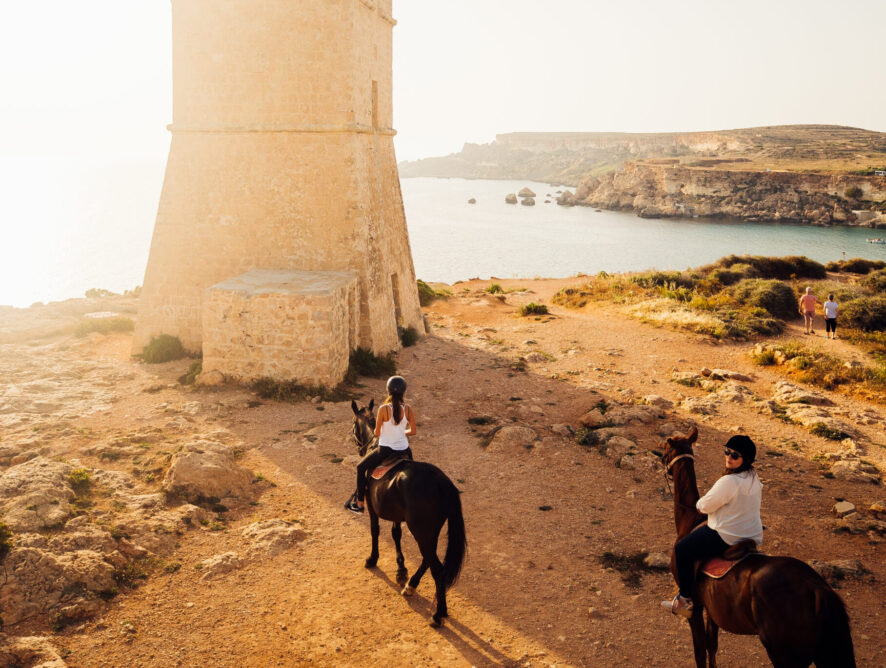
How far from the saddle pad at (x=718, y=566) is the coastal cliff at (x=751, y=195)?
3166 inches

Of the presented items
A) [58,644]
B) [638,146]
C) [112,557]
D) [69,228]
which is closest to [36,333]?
[112,557]

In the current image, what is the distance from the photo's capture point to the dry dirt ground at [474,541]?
222 inches

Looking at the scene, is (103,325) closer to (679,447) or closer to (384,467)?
(384,467)

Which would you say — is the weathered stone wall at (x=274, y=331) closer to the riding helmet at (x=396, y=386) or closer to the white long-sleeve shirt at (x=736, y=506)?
the riding helmet at (x=396, y=386)

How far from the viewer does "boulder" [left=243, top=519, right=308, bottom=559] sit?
23.5 ft

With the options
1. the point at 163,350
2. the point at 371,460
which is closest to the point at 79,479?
the point at 371,460

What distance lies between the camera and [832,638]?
3898mm

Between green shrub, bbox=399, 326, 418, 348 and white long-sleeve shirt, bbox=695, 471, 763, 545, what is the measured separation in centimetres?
1282

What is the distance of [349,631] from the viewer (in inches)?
230

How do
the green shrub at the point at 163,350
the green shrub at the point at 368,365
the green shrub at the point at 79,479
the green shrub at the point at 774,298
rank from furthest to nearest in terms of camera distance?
the green shrub at the point at 774,298 < the green shrub at the point at 163,350 < the green shrub at the point at 368,365 < the green shrub at the point at 79,479

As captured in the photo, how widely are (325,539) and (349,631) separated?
6.00 feet

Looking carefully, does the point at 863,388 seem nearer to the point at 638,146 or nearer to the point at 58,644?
the point at 58,644

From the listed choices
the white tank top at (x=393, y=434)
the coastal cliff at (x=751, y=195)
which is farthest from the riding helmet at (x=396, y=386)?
the coastal cliff at (x=751, y=195)

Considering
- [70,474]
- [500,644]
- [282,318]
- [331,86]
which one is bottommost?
[500,644]
